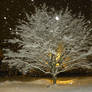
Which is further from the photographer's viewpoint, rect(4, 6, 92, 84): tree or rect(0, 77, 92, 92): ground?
rect(4, 6, 92, 84): tree

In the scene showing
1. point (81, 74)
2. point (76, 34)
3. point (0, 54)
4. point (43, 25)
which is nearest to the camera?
point (43, 25)

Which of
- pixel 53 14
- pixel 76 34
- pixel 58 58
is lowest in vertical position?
pixel 58 58

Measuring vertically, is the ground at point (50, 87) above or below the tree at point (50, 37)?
below

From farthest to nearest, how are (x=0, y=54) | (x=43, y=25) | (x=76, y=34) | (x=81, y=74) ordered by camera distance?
1. (x=0, y=54)
2. (x=81, y=74)
3. (x=76, y=34)
4. (x=43, y=25)

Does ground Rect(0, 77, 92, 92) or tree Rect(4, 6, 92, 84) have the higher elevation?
tree Rect(4, 6, 92, 84)

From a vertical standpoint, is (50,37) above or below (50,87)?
above

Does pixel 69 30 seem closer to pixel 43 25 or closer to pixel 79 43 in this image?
pixel 79 43

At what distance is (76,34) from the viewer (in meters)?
12.6

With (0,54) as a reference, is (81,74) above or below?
below

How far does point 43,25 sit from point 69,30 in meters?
2.42

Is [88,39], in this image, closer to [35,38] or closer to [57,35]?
[57,35]

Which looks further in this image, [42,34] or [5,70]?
[5,70]

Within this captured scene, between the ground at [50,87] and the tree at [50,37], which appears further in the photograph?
the tree at [50,37]

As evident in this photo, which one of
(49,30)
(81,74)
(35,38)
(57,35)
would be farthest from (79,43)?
(81,74)
